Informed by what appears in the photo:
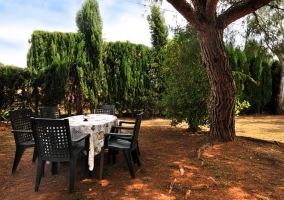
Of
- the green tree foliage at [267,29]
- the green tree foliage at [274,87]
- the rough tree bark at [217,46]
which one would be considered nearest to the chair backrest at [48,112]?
the rough tree bark at [217,46]

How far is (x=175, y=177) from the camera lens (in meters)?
3.38

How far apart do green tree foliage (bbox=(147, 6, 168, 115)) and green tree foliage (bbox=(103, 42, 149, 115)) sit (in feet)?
1.18

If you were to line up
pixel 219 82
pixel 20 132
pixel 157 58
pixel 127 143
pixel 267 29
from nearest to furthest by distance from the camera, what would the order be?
pixel 20 132, pixel 127 143, pixel 219 82, pixel 267 29, pixel 157 58

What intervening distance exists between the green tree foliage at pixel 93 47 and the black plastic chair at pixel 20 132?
536 cm

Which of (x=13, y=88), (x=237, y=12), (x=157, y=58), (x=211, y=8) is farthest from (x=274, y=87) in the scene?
(x=13, y=88)

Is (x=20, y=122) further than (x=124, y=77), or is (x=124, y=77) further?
(x=124, y=77)

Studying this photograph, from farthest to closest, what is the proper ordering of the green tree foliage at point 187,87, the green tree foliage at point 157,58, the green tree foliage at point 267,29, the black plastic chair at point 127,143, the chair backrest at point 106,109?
the green tree foliage at point 157,58, the green tree foliage at point 187,87, the green tree foliage at point 267,29, the chair backrest at point 106,109, the black plastic chair at point 127,143

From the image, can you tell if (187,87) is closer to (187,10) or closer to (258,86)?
(187,10)

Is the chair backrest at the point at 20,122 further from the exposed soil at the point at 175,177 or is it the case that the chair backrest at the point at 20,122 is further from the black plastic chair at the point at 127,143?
the black plastic chair at the point at 127,143

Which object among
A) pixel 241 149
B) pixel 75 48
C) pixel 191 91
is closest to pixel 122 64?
pixel 75 48

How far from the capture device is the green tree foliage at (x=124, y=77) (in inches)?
387

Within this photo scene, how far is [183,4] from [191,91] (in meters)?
2.27

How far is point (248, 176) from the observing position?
3.40 m

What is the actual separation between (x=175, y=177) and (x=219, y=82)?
92.3 inches
